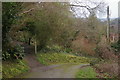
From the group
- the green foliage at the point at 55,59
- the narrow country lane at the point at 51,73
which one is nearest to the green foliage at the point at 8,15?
the narrow country lane at the point at 51,73

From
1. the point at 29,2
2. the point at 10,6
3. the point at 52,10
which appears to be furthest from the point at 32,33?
the point at 10,6

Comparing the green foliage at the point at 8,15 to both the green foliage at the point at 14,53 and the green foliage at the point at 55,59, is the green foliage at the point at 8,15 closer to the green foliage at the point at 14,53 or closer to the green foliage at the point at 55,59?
the green foliage at the point at 14,53

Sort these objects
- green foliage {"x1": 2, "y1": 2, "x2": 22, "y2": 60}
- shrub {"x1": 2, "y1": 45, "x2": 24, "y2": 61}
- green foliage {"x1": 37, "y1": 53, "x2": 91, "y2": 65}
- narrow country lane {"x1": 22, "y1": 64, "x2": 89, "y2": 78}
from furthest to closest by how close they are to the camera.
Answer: green foliage {"x1": 37, "y1": 53, "x2": 91, "y2": 65} → shrub {"x1": 2, "y1": 45, "x2": 24, "y2": 61} → narrow country lane {"x1": 22, "y1": 64, "x2": 89, "y2": 78} → green foliage {"x1": 2, "y1": 2, "x2": 22, "y2": 60}

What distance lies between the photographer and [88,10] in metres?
21.0

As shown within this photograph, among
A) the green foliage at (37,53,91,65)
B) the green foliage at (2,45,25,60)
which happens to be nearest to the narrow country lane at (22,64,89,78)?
the green foliage at (2,45,25,60)

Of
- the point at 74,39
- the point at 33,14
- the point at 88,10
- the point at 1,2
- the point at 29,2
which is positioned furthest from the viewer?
the point at 74,39

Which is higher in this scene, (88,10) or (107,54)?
(88,10)

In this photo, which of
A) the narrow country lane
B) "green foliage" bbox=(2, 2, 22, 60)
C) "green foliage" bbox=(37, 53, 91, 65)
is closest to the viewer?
"green foliage" bbox=(2, 2, 22, 60)

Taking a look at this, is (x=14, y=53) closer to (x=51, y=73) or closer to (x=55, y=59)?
(x=51, y=73)

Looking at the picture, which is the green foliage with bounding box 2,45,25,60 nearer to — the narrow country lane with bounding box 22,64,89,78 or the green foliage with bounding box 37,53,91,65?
the narrow country lane with bounding box 22,64,89,78

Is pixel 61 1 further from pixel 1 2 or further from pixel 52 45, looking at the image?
pixel 1 2

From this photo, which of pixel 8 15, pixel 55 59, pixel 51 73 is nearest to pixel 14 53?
pixel 51 73

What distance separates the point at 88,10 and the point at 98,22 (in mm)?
8159

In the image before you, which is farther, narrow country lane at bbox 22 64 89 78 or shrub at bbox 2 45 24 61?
shrub at bbox 2 45 24 61
